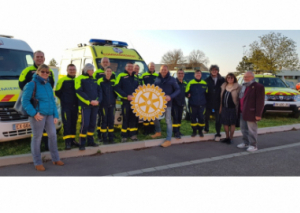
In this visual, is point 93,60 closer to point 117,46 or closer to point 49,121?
point 117,46

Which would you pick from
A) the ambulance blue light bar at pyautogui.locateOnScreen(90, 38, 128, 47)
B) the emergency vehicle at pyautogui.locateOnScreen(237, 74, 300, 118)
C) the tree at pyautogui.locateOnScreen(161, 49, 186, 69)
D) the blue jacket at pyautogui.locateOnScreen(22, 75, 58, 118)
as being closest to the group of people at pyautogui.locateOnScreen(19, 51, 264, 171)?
the blue jacket at pyautogui.locateOnScreen(22, 75, 58, 118)

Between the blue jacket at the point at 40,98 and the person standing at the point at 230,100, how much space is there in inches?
165

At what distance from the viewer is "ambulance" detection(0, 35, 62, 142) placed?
214 inches

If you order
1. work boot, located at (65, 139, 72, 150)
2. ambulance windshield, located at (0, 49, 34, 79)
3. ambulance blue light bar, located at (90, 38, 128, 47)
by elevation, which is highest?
ambulance blue light bar, located at (90, 38, 128, 47)

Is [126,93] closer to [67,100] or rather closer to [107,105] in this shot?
[107,105]

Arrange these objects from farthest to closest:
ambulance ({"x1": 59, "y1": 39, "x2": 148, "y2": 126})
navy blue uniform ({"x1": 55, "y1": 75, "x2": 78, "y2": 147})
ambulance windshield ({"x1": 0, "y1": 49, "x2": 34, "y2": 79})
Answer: ambulance ({"x1": 59, "y1": 39, "x2": 148, "y2": 126})
ambulance windshield ({"x1": 0, "y1": 49, "x2": 34, "y2": 79})
navy blue uniform ({"x1": 55, "y1": 75, "x2": 78, "y2": 147})

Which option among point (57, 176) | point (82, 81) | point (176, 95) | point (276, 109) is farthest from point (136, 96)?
point (276, 109)

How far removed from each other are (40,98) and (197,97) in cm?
388

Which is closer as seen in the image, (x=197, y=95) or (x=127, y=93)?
(x=127, y=93)

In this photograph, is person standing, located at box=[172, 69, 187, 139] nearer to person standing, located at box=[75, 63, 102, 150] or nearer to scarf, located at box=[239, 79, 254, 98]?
scarf, located at box=[239, 79, 254, 98]

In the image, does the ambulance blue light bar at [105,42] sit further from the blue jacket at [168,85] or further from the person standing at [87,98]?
the person standing at [87,98]

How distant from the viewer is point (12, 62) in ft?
21.8

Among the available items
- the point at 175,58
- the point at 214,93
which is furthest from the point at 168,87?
the point at 175,58

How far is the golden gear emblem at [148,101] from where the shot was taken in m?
6.36
